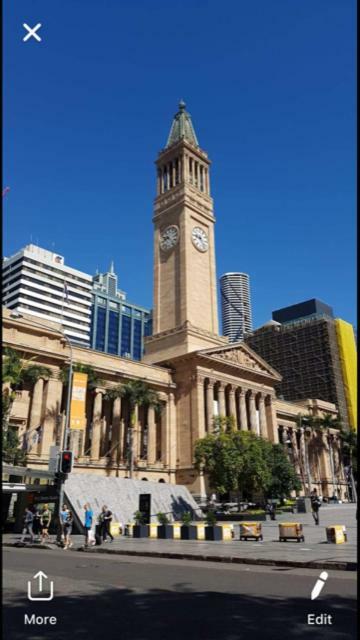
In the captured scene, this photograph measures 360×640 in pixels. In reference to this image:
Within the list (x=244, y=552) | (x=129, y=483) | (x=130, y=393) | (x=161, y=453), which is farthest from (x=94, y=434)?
(x=244, y=552)

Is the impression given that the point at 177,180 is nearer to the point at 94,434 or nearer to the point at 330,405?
the point at 94,434

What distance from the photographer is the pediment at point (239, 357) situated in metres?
61.6

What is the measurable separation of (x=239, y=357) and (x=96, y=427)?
2285cm

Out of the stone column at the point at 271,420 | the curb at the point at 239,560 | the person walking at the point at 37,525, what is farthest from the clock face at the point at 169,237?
the curb at the point at 239,560

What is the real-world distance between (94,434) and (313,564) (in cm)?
3940

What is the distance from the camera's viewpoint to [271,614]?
26.7 ft

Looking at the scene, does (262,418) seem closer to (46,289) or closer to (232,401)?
(232,401)

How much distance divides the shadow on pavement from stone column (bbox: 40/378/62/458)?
125ft

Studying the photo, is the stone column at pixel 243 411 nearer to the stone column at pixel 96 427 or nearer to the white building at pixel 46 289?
the stone column at pixel 96 427

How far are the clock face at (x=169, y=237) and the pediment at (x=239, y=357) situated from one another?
17049 millimetres

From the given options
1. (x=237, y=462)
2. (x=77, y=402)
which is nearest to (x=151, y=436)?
(x=237, y=462)

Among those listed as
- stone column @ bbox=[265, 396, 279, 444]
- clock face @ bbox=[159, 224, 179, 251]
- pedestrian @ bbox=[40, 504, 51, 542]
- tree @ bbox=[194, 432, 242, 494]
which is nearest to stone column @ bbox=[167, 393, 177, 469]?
tree @ bbox=[194, 432, 242, 494]

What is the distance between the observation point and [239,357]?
66500 mm

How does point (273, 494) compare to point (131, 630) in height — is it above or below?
below
